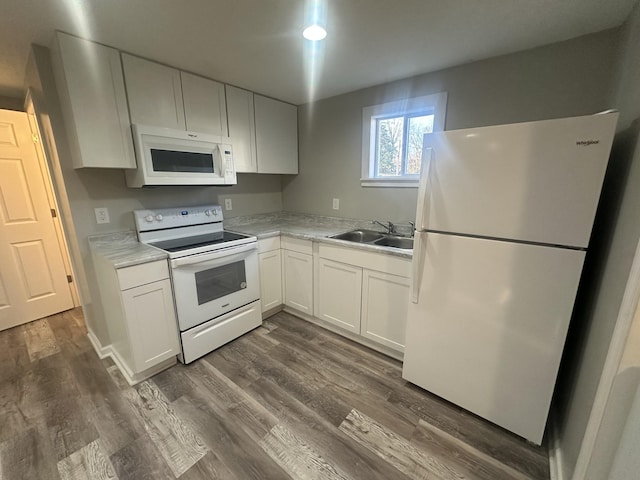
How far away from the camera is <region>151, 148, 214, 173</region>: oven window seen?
192 centimetres

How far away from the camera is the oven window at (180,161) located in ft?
6.30

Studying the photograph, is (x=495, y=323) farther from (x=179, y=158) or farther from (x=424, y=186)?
(x=179, y=158)

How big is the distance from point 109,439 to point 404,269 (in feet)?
6.67

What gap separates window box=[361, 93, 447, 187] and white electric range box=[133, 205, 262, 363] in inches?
54.9

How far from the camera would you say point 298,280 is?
260 centimetres

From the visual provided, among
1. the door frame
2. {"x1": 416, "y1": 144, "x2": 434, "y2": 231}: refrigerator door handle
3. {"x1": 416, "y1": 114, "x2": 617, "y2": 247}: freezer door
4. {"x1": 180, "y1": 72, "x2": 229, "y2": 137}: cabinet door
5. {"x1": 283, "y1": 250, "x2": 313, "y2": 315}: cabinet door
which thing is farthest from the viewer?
{"x1": 283, "y1": 250, "x2": 313, "y2": 315}: cabinet door

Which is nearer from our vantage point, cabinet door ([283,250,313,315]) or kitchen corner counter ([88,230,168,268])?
kitchen corner counter ([88,230,168,268])

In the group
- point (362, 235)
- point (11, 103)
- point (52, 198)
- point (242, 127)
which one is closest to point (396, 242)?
point (362, 235)

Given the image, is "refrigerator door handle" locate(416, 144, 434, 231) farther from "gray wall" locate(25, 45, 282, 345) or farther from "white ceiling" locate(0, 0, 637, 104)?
"gray wall" locate(25, 45, 282, 345)

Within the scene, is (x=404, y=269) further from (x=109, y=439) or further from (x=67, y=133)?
(x=67, y=133)

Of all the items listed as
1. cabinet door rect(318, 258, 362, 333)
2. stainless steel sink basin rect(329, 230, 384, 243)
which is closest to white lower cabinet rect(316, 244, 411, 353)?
cabinet door rect(318, 258, 362, 333)

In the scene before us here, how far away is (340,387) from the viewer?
5.98 ft

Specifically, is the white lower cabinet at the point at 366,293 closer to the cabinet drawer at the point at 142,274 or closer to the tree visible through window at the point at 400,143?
the tree visible through window at the point at 400,143

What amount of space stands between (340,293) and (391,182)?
1.14 m
